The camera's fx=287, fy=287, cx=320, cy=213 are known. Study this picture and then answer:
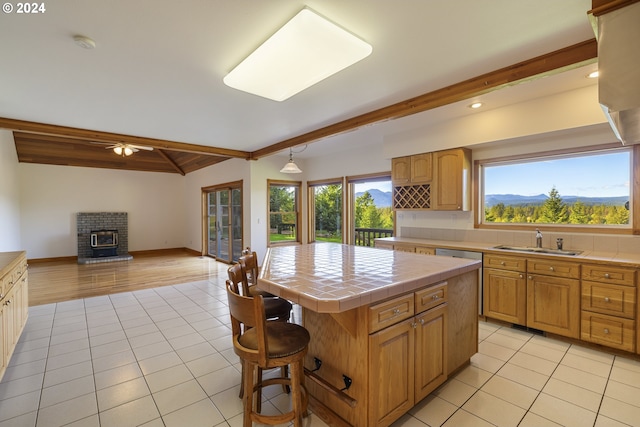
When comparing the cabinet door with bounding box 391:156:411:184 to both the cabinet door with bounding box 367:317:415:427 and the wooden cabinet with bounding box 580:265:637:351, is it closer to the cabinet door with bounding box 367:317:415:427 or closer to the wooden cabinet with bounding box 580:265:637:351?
the wooden cabinet with bounding box 580:265:637:351

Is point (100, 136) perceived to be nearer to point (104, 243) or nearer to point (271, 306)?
point (271, 306)

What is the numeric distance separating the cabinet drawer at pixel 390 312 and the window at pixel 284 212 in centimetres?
502

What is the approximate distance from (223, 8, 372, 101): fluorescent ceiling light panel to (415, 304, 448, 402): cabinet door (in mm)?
1906

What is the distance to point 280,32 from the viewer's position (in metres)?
1.87

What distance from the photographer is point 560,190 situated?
11.6 feet

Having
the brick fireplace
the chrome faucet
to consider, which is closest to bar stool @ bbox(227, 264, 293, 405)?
the chrome faucet

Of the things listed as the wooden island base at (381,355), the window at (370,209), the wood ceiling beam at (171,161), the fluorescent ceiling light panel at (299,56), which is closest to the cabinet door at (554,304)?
the wooden island base at (381,355)

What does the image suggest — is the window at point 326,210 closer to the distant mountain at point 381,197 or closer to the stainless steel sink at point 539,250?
the distant mountain at point 381,197

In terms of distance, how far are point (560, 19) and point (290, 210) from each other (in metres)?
5.61

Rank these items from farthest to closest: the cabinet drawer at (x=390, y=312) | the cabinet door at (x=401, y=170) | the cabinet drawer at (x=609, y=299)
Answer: the cabinet door at (x=401, y=170), the cabinet drawer at (x=609, y=299), the cabinet drawer at (x=390, y=312)

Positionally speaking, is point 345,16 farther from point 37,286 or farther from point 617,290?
point 37,286

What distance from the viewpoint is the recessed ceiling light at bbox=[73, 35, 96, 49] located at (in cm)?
200

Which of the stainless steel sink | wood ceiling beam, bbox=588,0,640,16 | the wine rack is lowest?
the stainless steel sink

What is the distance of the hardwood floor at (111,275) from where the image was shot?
4893 millimetres
